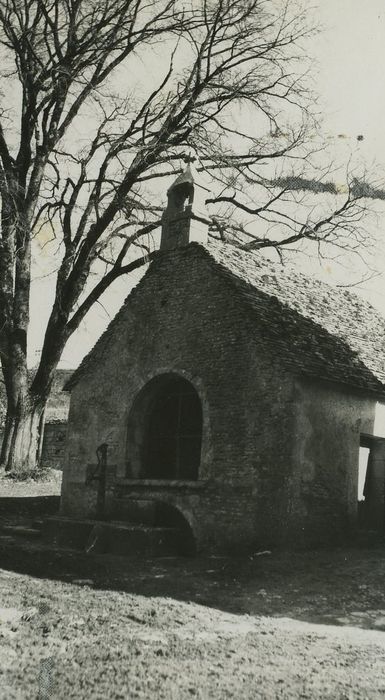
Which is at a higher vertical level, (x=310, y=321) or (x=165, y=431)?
(x=310, y=321)

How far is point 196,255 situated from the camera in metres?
14.5

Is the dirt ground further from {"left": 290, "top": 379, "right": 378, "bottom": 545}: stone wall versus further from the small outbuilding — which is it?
the small outbuilding

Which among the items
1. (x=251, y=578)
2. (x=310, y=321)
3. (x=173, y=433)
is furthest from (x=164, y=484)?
(x=310, y=321)

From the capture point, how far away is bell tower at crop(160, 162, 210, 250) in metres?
15.0

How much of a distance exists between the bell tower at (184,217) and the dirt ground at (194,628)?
7058 millimetres

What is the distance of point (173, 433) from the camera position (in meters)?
14.9

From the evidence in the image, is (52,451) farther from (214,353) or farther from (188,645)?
(188,645)

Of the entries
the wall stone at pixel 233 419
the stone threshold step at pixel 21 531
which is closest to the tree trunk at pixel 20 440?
the wall stone at pixel 233 419

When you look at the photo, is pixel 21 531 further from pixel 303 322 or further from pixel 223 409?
pixel 303 322

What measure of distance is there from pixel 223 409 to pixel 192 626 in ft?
20.1

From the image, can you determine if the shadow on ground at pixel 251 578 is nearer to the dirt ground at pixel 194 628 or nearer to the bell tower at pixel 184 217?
the dirt ground at pixel 194 628

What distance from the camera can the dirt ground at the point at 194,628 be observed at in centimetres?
535

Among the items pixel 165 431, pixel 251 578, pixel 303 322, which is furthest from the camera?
pixel 165 431

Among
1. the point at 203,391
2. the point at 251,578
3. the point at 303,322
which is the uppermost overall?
the point at 303,322
